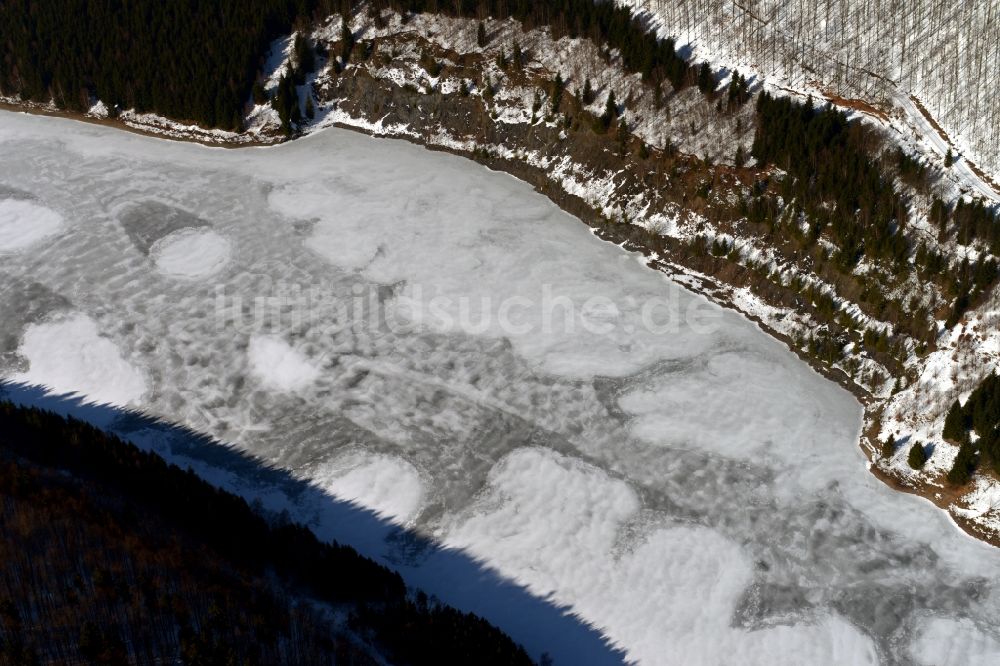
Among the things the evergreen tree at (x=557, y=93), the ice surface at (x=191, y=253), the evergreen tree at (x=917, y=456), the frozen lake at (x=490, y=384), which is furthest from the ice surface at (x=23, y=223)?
the evergreen tree at (x=917, y=456)

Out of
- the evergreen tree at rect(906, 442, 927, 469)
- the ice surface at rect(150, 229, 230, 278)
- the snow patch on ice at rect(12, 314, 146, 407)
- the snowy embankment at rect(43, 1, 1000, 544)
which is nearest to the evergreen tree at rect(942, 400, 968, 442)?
the snowy embankment at rect(43, 1, 1000, 544)

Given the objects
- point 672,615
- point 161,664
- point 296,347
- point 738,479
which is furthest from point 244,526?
point 738,479

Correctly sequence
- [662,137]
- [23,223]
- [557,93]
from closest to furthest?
[662,137], [23,223], [557,93]

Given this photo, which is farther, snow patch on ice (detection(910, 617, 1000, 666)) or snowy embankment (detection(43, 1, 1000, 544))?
snowy embankment (detection(43, 1, 1000, 544))

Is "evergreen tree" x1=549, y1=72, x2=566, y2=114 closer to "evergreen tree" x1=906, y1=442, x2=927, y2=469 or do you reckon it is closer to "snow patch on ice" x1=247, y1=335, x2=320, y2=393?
"snow patch on ice" x1=247, y1=335, x2=320, y2=393

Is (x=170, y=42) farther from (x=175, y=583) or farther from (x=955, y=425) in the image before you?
(x=955, y=425)

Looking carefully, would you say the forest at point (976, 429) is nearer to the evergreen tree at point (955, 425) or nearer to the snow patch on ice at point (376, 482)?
the evergreen tree at point (955, 425)

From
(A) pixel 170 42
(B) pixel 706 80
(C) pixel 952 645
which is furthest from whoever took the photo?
(A) pixel 170 42

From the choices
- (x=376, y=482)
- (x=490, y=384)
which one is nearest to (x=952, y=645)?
(x=490, y=384)
